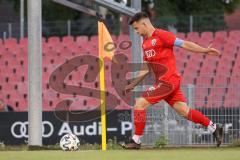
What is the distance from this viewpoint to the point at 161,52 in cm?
1059

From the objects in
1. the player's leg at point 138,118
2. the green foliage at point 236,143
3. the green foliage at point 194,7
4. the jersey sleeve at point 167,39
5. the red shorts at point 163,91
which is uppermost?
the green foliage at point 194,7

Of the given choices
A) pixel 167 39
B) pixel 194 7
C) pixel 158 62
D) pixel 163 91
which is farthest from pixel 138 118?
pixel 194 7

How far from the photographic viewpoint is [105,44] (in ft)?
42.8

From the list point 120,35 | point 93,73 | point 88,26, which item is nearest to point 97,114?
point 93,73

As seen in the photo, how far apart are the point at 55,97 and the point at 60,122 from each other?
393 centimetres

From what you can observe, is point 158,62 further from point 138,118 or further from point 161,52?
point 138,118

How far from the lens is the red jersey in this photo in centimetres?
1058

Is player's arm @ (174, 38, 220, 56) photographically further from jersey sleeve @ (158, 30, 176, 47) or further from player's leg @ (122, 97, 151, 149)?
player's leg @ (122, 97, 151, 149)

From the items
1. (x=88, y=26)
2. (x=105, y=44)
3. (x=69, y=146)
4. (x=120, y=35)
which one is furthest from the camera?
(x=88, y=26)

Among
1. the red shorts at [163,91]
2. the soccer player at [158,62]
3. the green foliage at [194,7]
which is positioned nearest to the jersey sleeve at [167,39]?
the soccer player at [158,62]

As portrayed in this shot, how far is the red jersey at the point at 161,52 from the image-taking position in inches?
416

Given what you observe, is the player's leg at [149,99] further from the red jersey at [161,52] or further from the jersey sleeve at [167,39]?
the jersey sleeve at [167,39]

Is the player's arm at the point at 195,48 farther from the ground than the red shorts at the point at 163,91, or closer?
farther from the ground

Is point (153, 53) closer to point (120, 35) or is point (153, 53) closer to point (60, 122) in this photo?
point (60, 122)
